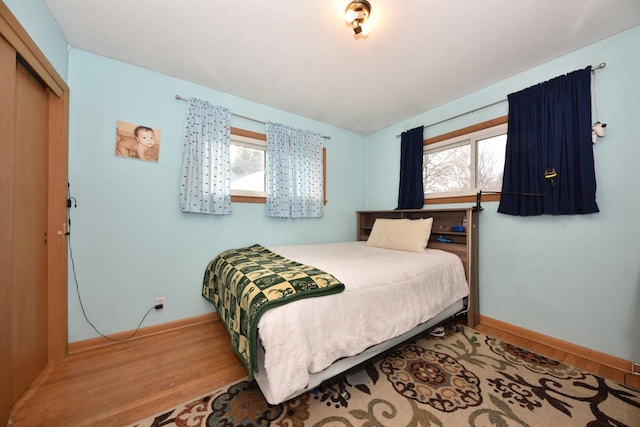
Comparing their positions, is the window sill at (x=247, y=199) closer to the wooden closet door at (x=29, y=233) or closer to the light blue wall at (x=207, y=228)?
the light blue wall at (x=207, y=228)

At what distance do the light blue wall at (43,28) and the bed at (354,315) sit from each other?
1.96 meters

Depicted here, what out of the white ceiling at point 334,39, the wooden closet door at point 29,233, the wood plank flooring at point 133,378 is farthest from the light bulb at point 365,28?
the wood plank flooring at point 133,378

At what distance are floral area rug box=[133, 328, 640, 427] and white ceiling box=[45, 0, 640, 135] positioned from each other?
245 centimetres

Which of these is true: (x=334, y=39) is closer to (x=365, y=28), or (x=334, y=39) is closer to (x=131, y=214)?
(x=365, y=28)

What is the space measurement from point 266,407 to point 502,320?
2.32 metres

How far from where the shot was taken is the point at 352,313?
1325 millimetres

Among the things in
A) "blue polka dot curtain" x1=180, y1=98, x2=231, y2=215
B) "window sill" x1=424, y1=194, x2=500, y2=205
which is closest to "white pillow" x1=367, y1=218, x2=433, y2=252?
"window sill" x1=424, y1=194, x2=500, y2=205

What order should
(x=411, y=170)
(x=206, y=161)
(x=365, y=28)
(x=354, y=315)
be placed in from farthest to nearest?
(x=411, y=170) → (x=206, y=161) → (x=365, y=28) → (x=354, y=315)

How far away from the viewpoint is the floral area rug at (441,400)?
1.18m

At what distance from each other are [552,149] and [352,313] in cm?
223

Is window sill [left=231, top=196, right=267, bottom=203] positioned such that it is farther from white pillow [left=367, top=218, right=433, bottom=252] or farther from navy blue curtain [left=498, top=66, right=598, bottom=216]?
navy blue curtain [left=498, top=66, right=598, bottom=216]

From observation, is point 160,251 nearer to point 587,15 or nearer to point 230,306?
point 230,306

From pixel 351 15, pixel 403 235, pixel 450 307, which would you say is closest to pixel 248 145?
pixel 351 15

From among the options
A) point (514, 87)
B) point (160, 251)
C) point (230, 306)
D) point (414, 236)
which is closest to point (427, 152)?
point (514, 87)
